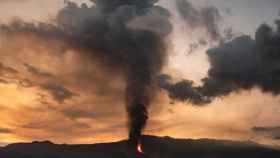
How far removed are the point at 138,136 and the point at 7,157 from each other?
5202cm

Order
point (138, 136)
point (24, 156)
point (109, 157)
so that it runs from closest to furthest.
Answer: point (138, 136) < point (24, 156) < point (109, 157)

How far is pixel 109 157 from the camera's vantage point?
589 feet

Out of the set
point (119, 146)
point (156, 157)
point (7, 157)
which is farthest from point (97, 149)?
point (7, 157)

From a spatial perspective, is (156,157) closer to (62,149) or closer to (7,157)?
(62,149)

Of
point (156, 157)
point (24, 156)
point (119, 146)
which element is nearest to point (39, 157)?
point (24, 156)

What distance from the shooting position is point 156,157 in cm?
19888

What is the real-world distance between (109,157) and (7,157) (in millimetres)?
50681

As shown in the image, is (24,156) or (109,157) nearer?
(24,156)

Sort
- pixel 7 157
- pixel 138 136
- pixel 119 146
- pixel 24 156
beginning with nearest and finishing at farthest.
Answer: pixel 138 136 < pixel 7 157 < pixel 24 156 < pixel 119 146

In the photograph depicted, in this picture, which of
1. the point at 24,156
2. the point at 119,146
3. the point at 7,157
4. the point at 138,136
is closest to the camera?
the point at 138,136

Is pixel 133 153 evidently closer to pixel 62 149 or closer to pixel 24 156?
pixel 24 156

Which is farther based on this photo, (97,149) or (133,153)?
(97,149)

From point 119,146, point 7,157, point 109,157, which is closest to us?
point 7,157

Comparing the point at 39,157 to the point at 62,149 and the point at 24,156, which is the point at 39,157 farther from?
the point at 62,149
